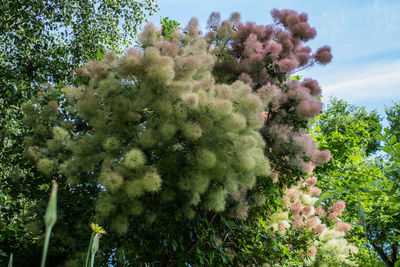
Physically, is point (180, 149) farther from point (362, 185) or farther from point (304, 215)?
point (304, 215)

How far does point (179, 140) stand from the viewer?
91.7 inches

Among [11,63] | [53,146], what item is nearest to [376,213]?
[53,146]

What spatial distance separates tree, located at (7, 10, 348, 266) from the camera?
7.04ft

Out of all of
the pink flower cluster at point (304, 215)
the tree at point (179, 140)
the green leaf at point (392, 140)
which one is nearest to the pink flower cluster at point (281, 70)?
the tree at point (179, 140)

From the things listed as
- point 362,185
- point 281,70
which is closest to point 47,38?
point 281,70

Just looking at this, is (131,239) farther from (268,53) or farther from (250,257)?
(268,53)

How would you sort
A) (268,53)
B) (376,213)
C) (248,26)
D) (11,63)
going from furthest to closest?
(376,213) → (11,63) → (248,26) → (268,53)

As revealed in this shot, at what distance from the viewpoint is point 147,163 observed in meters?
2.31

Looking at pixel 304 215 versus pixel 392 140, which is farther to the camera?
pixel 304 215

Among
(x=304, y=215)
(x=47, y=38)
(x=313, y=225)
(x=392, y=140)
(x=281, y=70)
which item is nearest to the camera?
(x=392, y=140)

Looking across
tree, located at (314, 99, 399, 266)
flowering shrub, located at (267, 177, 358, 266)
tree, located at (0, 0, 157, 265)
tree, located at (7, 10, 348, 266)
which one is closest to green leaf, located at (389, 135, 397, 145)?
tree, located at (314, 99, 399, 266)

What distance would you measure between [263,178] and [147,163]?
45.6 inches

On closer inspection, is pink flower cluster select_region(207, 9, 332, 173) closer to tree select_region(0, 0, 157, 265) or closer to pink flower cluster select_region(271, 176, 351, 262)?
pink flower cluster select_region(271, 176, 351, 262)

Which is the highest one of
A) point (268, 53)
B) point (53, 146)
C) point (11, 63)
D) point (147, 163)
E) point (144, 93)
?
point (11, 63)
